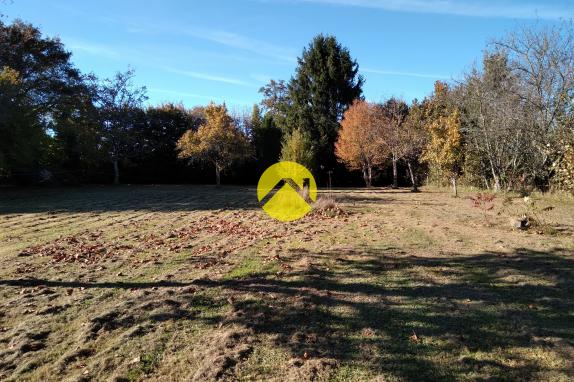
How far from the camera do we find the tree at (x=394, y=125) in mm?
23094

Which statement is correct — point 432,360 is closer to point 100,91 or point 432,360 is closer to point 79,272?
point 79,272

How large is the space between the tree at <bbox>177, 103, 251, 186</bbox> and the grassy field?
16.4m

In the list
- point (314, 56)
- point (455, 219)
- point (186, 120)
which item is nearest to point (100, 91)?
point (186, 120)

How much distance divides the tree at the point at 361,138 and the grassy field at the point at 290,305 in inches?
677

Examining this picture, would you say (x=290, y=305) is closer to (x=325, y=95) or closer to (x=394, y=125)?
(x=394, y=125)

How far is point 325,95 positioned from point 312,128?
9.11 feet

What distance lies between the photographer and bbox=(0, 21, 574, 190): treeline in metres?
16.8

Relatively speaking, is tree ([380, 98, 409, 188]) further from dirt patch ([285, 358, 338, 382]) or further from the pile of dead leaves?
dirt patch ([285, 358, 338, 382])

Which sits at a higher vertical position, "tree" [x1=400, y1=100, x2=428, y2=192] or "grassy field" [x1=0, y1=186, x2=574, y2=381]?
"tree" [x1=400, y1=100, x2=428, y2=192]

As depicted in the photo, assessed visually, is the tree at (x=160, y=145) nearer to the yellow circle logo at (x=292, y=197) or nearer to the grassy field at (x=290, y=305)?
the yellow circle logo at (x=292, y=197)

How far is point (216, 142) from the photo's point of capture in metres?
24.5

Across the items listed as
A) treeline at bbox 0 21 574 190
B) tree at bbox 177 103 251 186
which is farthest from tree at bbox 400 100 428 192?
tree at bbox 177 103 251 186

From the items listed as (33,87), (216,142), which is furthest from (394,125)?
(33,87)

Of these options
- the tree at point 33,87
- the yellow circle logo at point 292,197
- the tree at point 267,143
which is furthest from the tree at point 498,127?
the tree at point 33,87
